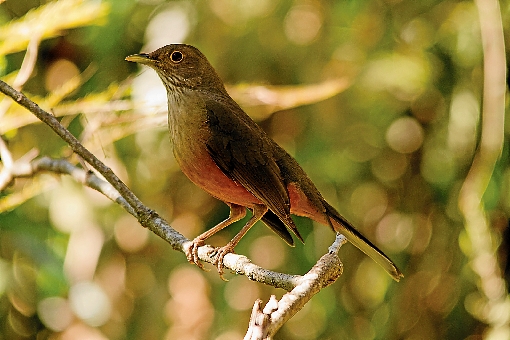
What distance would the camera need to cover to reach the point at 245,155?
369 cm

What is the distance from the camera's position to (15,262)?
4.99 meters

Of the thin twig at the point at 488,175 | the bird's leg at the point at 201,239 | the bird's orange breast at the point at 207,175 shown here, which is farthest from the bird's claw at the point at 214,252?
the thin twig at the point at 488,175

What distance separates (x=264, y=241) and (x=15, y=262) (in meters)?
1.91

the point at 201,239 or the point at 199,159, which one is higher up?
the point at 199,159

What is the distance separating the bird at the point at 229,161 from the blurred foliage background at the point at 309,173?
2.44ft

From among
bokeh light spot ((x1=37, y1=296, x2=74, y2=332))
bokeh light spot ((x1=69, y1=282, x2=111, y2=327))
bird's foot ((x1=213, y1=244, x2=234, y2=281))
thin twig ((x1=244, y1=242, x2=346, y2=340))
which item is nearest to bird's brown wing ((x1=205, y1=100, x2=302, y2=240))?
bird's foot ((x1=213, y1=244, x2=234, y2=281))

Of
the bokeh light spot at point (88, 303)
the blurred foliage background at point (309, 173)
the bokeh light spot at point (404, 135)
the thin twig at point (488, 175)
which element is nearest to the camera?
the thin twig at point (488, 175)

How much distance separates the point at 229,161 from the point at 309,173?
1658mm

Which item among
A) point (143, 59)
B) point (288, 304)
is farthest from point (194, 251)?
point (288, 304)

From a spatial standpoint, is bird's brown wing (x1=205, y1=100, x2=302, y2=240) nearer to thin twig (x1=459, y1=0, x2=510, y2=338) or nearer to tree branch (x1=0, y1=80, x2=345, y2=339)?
tree branch (x1=0, y1=80, x2=345, y2=339)

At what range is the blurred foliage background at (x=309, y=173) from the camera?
16.6 feet

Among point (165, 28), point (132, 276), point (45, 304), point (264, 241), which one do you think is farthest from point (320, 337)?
point (165, 28)

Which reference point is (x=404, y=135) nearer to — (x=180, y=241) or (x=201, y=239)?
(x=201, y=239)

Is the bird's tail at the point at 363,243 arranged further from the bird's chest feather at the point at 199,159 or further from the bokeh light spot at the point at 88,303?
the bokeh light spot at the point at 88,303
